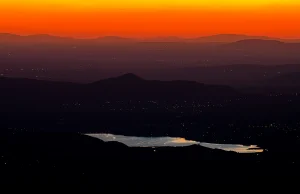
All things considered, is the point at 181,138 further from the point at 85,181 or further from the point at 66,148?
the point at 85,181

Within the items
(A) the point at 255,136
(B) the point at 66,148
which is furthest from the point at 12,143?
(A) the point at 255,136

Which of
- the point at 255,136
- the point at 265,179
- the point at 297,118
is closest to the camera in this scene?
the point at 265,179

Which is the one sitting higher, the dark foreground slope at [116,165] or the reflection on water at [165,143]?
the dark foreground slope at [116,165]

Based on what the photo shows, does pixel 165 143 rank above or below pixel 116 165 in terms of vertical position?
below

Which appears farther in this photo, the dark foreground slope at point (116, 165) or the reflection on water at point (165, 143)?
the reflection on water at point (165, 143)

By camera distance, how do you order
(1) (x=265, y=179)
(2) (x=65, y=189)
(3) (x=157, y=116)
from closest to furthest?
1. (2) (x=65, y=189)
2. (1) (x=265, y=179)
3. (3) (x=157, y=116)

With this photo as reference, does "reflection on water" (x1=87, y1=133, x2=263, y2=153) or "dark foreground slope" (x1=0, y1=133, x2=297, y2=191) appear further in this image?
"reflection on water" (x1=87, y1=133, x2=263, y2=153)

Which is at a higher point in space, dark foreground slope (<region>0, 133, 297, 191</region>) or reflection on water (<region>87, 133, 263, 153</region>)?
dark foreground slope (<region>0, 133, 297, 191</region>)

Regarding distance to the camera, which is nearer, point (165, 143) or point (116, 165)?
point (116, 165)

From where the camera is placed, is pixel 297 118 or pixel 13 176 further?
pixel 297 118

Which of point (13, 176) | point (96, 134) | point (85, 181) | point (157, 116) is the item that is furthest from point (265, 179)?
point (157, 116)
